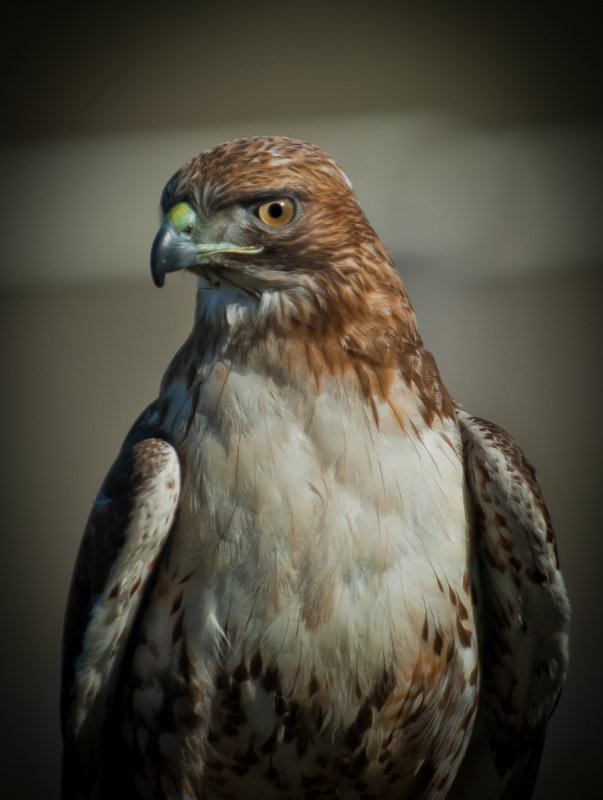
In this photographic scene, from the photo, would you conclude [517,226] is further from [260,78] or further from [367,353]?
[367,353]

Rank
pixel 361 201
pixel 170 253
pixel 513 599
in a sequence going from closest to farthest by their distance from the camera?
pixel 170 253 < pixel 513 599 < pixel 361 201

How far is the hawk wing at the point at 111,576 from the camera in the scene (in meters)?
1.03

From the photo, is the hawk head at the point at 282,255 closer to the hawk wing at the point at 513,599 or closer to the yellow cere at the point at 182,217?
the yellow cere at the point at 182,217

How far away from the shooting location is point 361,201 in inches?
80.7

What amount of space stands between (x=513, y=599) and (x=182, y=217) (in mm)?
712

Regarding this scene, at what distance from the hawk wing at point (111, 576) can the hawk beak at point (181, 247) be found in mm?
244

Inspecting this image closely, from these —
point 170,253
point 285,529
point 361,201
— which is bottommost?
point 285,529

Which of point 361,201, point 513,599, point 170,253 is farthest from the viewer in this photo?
point 361,201

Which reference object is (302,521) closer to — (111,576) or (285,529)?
(285,529)

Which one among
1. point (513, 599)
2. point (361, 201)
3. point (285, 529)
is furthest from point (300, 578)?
point (361, 201)

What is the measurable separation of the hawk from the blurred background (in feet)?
3.24

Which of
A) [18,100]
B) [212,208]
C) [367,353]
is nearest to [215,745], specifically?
[367,353]

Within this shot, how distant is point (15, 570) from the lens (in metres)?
2.17

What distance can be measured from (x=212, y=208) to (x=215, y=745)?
2.32ft
